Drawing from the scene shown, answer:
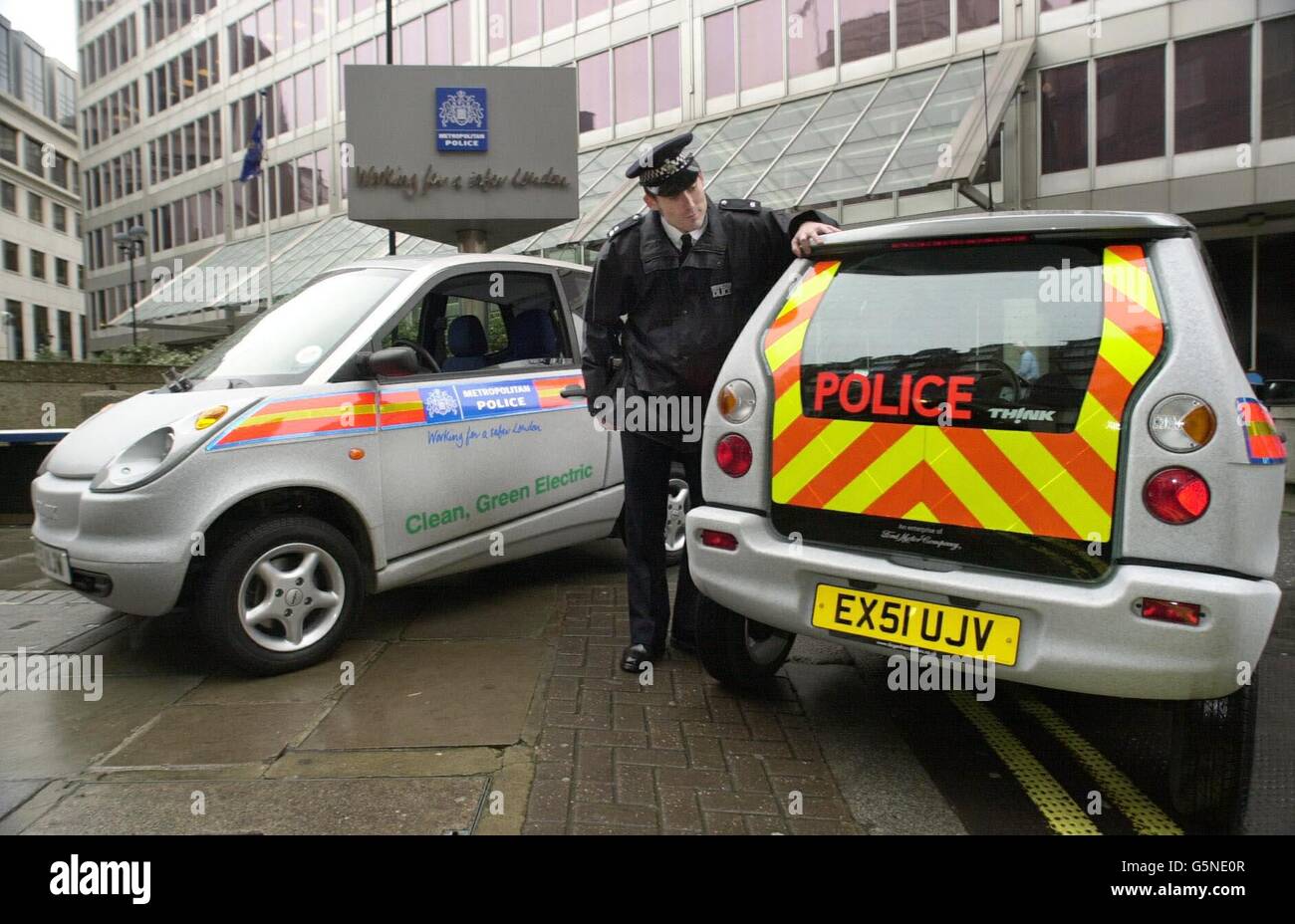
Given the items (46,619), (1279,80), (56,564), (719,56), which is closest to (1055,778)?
(56,564)

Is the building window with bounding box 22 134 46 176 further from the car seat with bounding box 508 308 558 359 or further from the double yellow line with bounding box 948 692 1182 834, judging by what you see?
the double yellow line with bounding box 948 692 1182 834

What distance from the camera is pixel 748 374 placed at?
282cm

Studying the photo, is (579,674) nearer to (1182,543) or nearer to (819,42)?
(1182,543)

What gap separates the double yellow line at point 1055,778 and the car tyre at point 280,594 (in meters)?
2.51

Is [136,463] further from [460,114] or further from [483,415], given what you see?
[460,114]

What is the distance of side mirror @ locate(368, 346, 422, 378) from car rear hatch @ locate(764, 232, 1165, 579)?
1.65 meters

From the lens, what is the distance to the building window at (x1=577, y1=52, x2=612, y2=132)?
23.5 meters

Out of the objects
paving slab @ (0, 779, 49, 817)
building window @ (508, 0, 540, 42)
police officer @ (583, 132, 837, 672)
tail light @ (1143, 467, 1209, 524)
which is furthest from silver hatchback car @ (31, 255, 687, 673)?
building window @ (508, 0, 540, 42)

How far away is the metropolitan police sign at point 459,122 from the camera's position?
504 inches

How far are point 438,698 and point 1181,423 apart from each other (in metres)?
2.58

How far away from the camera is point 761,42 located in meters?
20.6
